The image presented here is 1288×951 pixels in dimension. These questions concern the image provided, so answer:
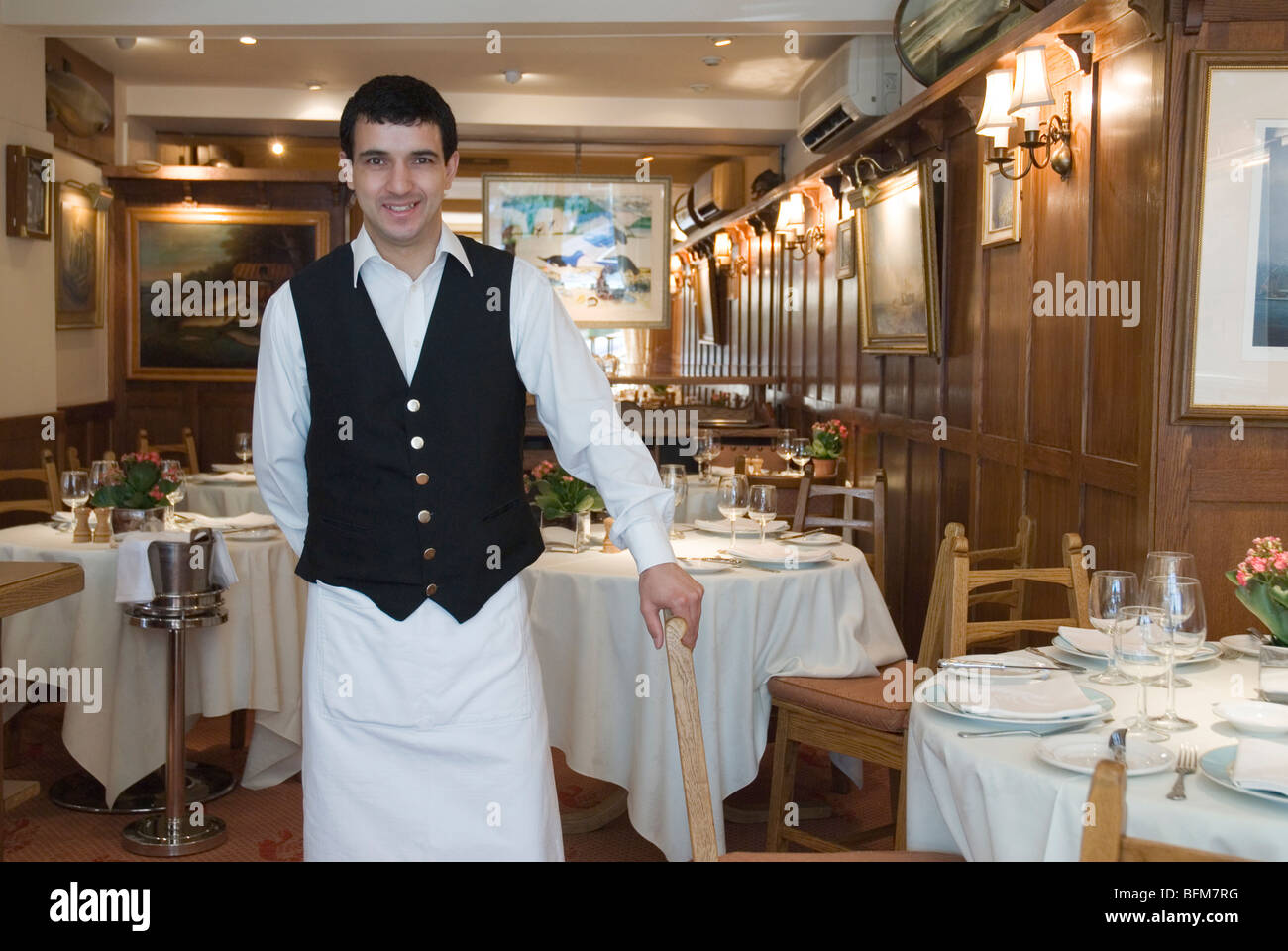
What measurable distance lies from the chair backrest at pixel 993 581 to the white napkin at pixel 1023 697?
1.95 feet

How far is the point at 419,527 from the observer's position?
2139 mm

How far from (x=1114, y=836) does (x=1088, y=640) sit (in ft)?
4.80

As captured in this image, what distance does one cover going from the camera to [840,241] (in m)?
7.80

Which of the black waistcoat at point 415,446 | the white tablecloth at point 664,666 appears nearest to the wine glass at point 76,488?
the white tablecloth at point 664,666

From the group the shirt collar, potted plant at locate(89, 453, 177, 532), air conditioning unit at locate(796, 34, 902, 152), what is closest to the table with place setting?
the shirt collar

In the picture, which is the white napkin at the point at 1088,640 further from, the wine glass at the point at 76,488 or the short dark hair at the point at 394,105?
the wine glass at the point at 76,488

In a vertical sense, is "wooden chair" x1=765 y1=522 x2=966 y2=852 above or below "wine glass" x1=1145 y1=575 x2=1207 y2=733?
below

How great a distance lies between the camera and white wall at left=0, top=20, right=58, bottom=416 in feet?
23.6

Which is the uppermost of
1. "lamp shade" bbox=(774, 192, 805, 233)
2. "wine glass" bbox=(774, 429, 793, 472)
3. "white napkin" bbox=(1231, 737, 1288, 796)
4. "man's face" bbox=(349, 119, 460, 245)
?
"lamp shade" bbox=(774, 192, 805, 233)

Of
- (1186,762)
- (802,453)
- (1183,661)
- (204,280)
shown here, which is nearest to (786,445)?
(802,453)

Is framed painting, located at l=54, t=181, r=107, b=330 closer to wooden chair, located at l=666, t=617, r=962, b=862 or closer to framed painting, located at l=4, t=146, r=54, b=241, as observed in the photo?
framed painting, located at l=4, t=146, r=54, b=241

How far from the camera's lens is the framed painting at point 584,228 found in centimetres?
909

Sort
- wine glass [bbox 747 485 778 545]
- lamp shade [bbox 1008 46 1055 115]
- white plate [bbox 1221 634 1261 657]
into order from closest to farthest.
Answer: white plate [bbox 1221 634 1261 657] < wine glass [bbox 747 485 778 545] < lamp shade [bbox 1008 46 1055 115]

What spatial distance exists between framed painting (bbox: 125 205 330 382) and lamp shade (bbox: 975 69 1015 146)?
675 centimetres
